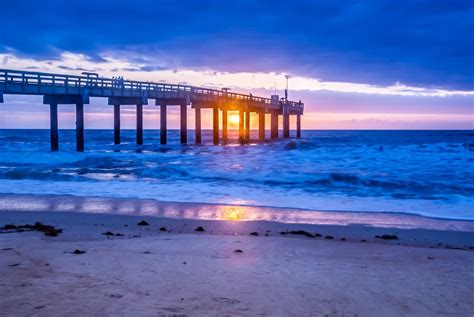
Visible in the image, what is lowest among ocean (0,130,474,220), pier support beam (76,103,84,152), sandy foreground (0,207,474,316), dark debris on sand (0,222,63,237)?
ocean (0,130,474,220)

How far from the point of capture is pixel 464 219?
387 inches

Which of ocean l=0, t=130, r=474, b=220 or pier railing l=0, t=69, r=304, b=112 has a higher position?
pier railing l=0, t=69, r=304, b=112

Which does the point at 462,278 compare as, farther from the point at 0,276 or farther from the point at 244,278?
the point at 0,276

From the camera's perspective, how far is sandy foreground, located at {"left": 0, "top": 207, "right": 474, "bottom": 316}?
3787mm

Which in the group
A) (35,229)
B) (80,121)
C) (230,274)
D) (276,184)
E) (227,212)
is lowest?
(276,184)

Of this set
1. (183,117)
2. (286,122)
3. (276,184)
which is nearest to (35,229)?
(276,184)

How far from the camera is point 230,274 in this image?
4703mm

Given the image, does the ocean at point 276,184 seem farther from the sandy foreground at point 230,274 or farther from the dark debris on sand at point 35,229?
the dark debris on sand at point 35,229

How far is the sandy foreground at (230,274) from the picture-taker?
3.79 metres

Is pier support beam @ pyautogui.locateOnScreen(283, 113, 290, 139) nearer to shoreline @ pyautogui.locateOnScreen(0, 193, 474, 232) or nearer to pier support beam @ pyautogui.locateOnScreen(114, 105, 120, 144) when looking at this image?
pier support beam @ pyautogui.locateOnScreen(114, 105, 120, 144)

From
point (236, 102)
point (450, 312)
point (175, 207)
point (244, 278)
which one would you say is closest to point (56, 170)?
point (175, 207)

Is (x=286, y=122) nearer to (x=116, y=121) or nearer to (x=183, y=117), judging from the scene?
(x=183, y=117)

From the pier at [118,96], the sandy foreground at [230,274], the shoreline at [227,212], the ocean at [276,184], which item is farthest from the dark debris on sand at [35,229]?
the pier at [118,96]

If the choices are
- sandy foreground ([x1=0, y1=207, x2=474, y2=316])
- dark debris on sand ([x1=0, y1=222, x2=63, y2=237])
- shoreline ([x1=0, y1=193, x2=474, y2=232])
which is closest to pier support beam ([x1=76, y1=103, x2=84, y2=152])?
shoreline ([x1=0, y1=193, x2=474, y2=232])
